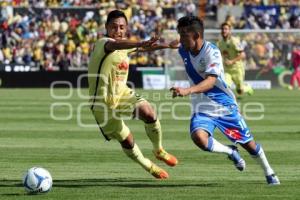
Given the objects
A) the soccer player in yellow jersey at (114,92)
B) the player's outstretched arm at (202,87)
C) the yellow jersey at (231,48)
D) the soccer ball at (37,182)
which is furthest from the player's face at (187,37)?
the yellow jersey at (231,48)

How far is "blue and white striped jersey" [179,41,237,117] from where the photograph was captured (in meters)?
10.3

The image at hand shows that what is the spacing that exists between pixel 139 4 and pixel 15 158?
3032cm

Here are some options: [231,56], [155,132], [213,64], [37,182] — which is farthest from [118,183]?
[231,56]

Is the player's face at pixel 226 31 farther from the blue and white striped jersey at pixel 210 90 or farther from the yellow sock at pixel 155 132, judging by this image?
the blue and white striped jersey at pixel 210 90

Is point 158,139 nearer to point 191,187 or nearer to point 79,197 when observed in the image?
point 191,187

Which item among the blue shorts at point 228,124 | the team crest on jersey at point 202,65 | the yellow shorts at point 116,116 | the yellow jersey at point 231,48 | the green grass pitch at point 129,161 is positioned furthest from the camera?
the yellow jersey at point 231,48

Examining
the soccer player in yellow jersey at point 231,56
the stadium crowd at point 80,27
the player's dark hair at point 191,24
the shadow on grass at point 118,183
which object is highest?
the player's dark hair at point 191,24

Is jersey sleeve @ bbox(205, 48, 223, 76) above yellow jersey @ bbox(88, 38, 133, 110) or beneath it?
above

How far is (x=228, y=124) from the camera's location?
1050 cm

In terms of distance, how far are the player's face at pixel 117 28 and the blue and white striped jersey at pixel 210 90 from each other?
90 centimetres

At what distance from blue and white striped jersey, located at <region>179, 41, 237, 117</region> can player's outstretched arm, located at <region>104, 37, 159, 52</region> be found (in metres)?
0.47

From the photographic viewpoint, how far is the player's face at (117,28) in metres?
11.1

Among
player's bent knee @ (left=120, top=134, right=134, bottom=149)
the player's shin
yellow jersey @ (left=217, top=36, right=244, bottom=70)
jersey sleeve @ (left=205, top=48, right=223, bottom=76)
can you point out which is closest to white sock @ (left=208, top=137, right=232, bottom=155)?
the player's shin

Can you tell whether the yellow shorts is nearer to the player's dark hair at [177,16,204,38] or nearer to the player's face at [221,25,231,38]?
the player's dark hair at [177,16,204,38]
